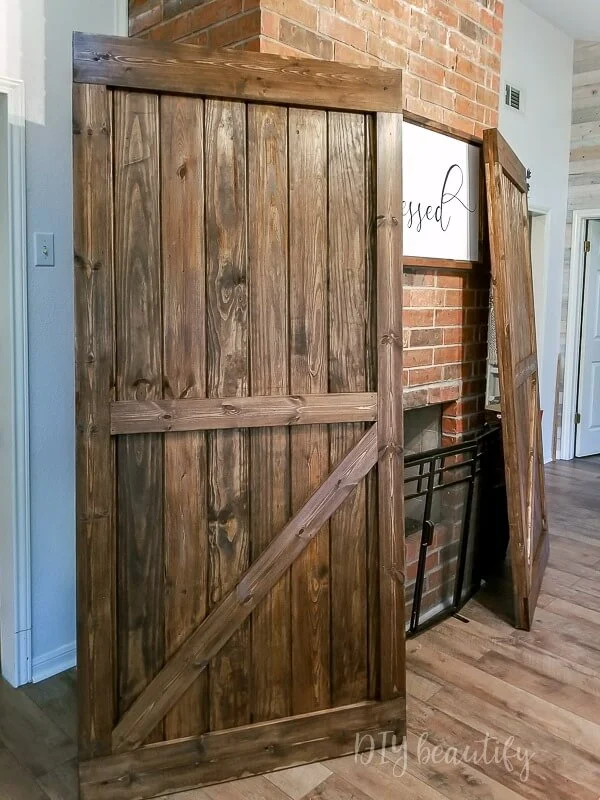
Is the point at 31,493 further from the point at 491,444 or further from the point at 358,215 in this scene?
the point at 491,444

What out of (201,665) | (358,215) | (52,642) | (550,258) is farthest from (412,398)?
(550,258)

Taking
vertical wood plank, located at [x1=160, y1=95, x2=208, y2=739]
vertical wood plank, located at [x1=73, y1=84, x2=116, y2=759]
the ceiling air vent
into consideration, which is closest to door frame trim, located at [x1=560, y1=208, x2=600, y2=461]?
the ceiling air vent

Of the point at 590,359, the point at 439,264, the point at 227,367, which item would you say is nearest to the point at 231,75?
the point at 227,367

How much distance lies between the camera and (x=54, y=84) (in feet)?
7.08

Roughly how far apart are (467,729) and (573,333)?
4.11 metres

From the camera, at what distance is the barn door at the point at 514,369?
262 centimetres

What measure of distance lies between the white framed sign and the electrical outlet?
3.82 ft

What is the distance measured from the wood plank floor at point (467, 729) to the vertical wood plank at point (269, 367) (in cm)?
29

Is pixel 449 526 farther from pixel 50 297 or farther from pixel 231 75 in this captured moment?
pixel 231 75

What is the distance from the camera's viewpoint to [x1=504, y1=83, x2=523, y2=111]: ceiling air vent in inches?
177

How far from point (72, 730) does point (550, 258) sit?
4.58 metres

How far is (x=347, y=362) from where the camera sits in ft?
6.23

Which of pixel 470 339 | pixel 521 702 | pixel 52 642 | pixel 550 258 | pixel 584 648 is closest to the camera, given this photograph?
pixel 521 702

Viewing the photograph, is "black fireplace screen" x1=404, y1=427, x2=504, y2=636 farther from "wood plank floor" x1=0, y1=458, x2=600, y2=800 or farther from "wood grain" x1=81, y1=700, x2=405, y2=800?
"wood grain" x1=81, y1=700, x2=405, y2=800
